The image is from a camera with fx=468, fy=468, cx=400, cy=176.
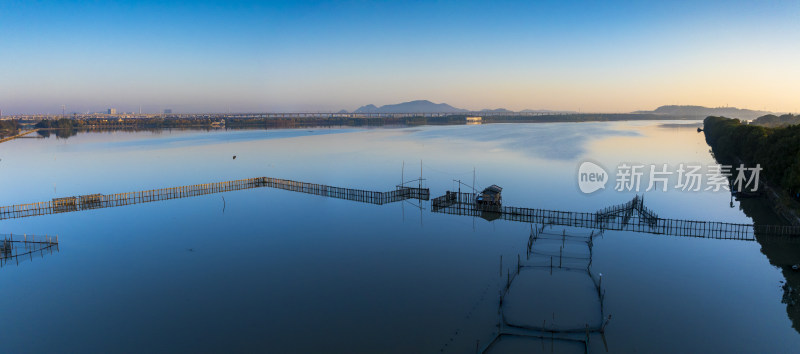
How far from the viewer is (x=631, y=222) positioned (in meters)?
22.5

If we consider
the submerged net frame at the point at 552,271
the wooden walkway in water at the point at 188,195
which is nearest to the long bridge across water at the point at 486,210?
the wooden walkway in water at the point at 188,195

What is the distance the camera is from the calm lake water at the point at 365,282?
1241cm

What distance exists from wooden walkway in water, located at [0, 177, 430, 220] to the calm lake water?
1150 mm

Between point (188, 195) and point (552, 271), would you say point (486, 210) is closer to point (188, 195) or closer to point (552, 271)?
point (552, 271)

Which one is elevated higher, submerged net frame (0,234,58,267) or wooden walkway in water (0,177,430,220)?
wooden walkway in water (0,177,430,220)

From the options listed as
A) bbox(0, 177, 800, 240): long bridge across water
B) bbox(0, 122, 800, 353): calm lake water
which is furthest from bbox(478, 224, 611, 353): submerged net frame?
bbox(0, 177, 800, 240): long bridge across water

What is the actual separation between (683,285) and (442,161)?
32.9 m

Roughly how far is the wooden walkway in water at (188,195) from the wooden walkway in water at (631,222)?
3575mm

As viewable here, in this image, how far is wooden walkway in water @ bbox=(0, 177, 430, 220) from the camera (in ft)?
83.0

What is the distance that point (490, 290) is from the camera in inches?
594

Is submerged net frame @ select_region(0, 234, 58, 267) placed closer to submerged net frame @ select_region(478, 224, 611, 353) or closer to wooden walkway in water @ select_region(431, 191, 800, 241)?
wooden walkway in water @ select_region(431, 191, 800, 241)

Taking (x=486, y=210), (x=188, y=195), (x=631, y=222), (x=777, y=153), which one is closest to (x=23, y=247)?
(x=188, y=195)

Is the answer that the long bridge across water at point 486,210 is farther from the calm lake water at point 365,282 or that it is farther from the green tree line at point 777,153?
the green tree line at point 777,153

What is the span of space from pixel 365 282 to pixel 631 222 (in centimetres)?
Result: 1401
